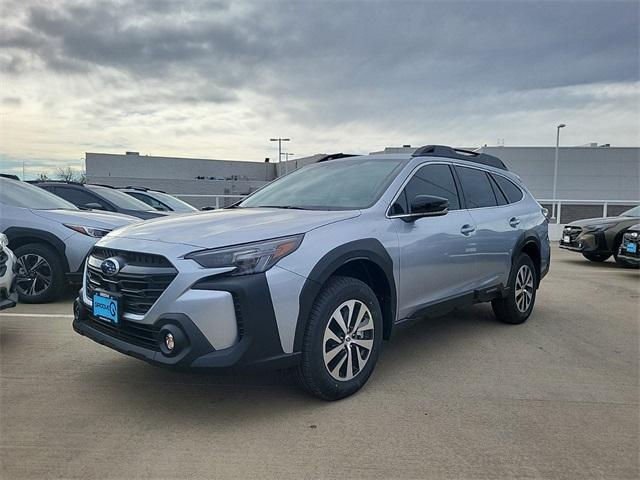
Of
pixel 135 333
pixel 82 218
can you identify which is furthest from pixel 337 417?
pixel 82 218

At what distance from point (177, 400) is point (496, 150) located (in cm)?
3678

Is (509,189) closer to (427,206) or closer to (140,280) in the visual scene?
(427,206)

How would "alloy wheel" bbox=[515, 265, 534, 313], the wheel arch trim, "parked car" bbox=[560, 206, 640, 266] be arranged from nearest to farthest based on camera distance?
the wheel arch trim, "alloy wheel" bbox=[515, 265, 534, 313], "parked car" bbox=[560, 206, 640, 266]

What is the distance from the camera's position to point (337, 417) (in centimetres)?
304

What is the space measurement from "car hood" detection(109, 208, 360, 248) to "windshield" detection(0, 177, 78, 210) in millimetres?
3427

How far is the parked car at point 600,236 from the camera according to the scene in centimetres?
1016

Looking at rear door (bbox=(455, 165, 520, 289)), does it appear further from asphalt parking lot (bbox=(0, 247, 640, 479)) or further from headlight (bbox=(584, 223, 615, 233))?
headlight (bbox=(584, 223, 615, 233))

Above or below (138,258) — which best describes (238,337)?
below

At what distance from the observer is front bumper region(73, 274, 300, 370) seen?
2.71 meters

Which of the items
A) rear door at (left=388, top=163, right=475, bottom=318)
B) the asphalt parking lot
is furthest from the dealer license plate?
rear door at (left=388, top=163, right=475, bottom=318)

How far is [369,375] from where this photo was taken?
11.4 feet

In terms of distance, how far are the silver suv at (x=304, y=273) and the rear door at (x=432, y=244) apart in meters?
0.01

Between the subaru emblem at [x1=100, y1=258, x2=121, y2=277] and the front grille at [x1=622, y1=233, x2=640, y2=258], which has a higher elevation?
the subaru emblem at [x1=100, y1=258, x2=121, y2=277]

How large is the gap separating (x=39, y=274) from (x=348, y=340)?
4352mm
